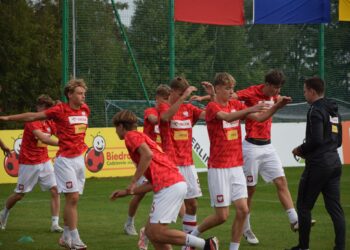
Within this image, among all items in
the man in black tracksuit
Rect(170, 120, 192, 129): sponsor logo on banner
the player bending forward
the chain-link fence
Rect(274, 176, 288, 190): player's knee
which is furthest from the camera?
the chain-link fence

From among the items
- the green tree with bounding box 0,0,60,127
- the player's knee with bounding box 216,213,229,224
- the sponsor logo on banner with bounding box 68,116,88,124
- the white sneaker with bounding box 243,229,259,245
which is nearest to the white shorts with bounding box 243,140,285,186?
the white sneaker with bounding box 243,229,259,245

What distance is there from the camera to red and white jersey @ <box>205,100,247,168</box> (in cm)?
1066

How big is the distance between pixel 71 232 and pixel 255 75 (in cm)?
1674

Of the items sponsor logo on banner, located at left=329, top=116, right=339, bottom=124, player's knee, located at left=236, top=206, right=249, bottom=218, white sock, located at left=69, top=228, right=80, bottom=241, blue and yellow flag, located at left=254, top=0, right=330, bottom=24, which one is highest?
blue and yellow flag, located at left=254, top=0, right=330, bottom=24

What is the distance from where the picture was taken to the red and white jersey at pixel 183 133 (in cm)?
1215

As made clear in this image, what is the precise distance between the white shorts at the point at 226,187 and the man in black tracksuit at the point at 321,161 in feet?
2.55

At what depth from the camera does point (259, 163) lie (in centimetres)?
1266

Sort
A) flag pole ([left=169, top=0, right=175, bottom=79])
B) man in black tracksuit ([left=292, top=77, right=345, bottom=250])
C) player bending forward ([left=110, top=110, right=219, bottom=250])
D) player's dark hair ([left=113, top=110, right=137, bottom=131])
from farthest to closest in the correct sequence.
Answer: flag pole ([left=169, top=0, right=175, bottom=79]), man in black tracksuit ([left=292, top=77, right=345, bottom=250]), player's dark hair ([left=113, top=110, right=137, bottom=131]), player bending forward ([left=110, top=110, right=219, bottom=250])

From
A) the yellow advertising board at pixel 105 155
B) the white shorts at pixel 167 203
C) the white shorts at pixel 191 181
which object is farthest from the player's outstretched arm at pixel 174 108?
the yellow advertising board at pixel 105 155

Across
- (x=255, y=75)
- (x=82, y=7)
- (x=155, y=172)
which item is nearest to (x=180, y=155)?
(x=155, y=172)

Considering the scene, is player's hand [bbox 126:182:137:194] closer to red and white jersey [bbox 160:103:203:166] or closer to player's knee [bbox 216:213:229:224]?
player's knee [bbox 216:213:229:224]

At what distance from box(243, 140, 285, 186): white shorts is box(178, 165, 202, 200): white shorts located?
3.01 feet

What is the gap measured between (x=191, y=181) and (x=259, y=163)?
120 cm

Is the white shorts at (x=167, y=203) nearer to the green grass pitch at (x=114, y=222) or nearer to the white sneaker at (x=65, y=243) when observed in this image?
the green grass pitch at (x=114, y=222)
